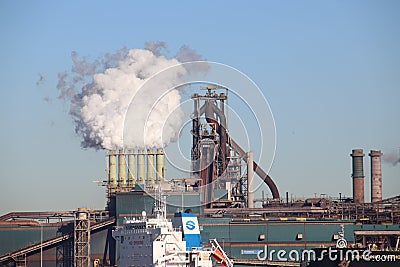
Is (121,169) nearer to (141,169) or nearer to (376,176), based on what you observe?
(141,169)

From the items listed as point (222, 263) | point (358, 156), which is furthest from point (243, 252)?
point (222, 263)

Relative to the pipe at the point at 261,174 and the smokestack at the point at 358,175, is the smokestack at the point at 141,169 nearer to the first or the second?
the pipe at the point at 261,174

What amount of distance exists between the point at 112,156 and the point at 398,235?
93.5 ft

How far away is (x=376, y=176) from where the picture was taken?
113 m

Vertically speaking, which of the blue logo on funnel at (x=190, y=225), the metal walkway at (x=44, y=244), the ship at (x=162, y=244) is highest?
the blue logo on funnel at (x=190, y=225)

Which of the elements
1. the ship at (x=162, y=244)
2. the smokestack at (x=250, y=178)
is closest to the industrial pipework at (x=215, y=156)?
the smokestack at (x=250, y=178)

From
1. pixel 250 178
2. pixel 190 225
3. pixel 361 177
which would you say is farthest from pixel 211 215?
pixel 190 225

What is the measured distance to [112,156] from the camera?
103500 millimetres

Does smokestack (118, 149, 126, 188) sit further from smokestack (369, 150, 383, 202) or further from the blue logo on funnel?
the blue logo on funnel

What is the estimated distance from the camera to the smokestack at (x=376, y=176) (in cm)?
11231

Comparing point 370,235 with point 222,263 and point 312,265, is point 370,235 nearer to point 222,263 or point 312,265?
point 312,265

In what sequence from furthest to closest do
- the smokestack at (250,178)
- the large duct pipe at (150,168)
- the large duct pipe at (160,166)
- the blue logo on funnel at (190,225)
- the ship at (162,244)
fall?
the smokestack at (250,178), the large duct pipe at (160,166), the large duct pipe at (150,168), the blue logo on funnel at (190,225), the ship at (162,244)

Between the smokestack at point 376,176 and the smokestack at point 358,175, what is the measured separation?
129 cm

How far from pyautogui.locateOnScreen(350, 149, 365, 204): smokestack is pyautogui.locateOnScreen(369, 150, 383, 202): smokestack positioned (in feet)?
4.23
